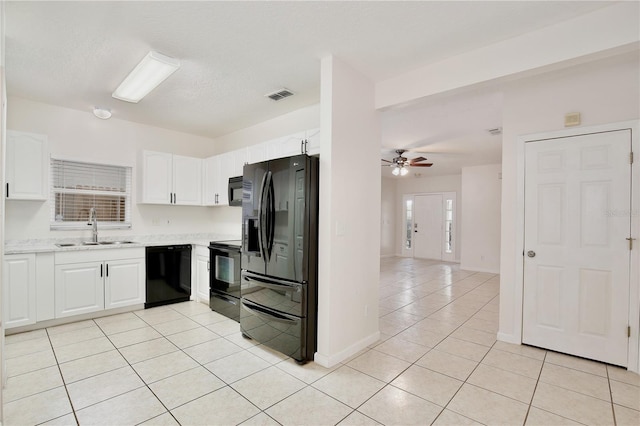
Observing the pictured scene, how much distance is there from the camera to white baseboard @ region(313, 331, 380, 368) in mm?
2707

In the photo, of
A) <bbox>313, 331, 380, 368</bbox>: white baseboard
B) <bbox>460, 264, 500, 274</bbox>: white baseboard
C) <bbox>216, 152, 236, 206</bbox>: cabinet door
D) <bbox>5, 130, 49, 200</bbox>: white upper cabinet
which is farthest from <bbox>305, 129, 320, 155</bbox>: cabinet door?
<bbox>460, 264, 500, 274</bbox>: white baseboard

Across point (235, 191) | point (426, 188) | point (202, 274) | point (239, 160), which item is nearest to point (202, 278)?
point (202, 274)

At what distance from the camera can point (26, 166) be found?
3.63 metres

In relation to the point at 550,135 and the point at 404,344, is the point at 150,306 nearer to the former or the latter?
the point at 404,344

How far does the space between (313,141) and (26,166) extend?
11.1 feet

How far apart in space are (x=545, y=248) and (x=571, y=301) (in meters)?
0.53

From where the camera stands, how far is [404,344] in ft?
10.5

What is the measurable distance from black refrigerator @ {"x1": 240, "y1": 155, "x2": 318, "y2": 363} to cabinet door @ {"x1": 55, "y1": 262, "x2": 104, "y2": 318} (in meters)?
2.09

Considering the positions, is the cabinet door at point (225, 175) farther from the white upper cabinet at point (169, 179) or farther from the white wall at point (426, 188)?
the white wall at point (426, 188)

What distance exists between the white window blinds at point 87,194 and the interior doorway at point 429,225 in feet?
26.1

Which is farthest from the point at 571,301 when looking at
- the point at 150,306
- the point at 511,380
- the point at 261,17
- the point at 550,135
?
the point at 150,306

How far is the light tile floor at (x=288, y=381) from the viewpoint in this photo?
6.72 feet

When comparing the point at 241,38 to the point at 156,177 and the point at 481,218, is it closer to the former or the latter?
the point at 156,177

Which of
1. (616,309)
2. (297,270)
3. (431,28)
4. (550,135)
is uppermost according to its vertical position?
A: (431,28)
